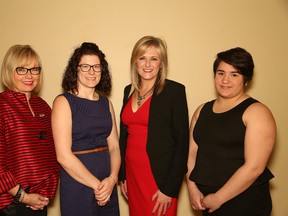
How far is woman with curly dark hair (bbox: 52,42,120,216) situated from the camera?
6.02 feet

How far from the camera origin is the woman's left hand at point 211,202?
6.00 feet

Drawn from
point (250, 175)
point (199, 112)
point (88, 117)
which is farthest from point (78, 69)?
point (250, 175)

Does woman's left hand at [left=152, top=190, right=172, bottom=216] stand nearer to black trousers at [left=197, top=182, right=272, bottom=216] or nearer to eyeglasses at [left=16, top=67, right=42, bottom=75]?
black trousers at [left=197, top=182, right=272, bottom=216]

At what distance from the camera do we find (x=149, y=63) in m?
2.13

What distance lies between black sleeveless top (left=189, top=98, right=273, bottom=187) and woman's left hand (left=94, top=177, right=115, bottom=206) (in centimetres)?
61

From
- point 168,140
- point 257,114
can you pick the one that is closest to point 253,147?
point 257,114

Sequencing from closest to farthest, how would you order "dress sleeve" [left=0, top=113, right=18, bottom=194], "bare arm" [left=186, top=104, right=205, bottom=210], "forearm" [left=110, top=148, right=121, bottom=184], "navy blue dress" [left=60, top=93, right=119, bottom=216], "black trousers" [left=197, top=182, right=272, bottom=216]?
1. "dress sleeve" [left=0, top=113, right=18, bottom=194]
2. "black trousers" [left=197, top=182, right=272, bottom=216]
3. "navy blue dress" [left=60, top=93, right=119, bottom=216]
4. "bare arm" [left=186, top=104, right=205, bottom=210]
5. "forearm" [left=110, top=148, right=121, bottom=184]

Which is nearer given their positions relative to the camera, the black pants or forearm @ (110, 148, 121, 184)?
the black pants

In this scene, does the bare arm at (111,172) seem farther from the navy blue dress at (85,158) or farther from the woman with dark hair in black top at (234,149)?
the woman with dark hair in black top at (234,149)

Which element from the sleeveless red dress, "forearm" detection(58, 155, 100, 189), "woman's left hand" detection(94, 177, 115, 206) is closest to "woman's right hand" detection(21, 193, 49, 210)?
"forearm" detection(58, 155, 100, 189)

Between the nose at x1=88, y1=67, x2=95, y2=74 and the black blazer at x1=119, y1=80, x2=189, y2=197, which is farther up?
the nose at x1=88, y1=67, x2=95, y2=74

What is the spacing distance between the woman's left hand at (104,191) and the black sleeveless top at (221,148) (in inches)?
23.9

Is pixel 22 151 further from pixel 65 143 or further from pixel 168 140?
pixel 168 140

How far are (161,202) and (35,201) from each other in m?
0.88
